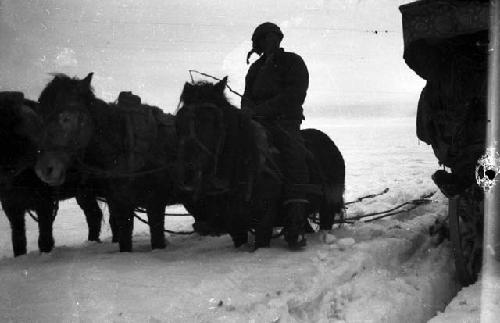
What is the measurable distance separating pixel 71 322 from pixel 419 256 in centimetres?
402

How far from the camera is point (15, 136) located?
489cm

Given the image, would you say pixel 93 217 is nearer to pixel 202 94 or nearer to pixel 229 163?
pixel 229 163

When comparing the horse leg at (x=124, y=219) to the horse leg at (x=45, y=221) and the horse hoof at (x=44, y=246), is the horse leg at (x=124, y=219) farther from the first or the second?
the horse hoof at (x=44, y=246)

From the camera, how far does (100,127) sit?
4949 millimetres

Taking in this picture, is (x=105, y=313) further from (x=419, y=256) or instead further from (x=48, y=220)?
(x=419, y=256)

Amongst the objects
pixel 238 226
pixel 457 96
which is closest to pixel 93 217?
pixel 238 226

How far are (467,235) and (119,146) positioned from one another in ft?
12.8

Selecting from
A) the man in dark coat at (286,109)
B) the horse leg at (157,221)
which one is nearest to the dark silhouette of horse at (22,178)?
the horse leg at (157,221)

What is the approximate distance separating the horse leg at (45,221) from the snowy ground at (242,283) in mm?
173

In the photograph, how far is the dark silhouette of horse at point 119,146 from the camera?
4691 mm

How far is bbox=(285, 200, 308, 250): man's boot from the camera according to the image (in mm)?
5203

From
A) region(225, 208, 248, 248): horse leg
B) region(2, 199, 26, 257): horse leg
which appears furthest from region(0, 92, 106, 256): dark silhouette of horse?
region(225, 208, 248, 248): horse leg

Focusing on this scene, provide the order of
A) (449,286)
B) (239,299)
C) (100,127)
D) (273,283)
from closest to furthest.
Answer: (239,299) < (273,283) < (449,286) < (100,127)

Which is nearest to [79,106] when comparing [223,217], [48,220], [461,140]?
[48,220]
